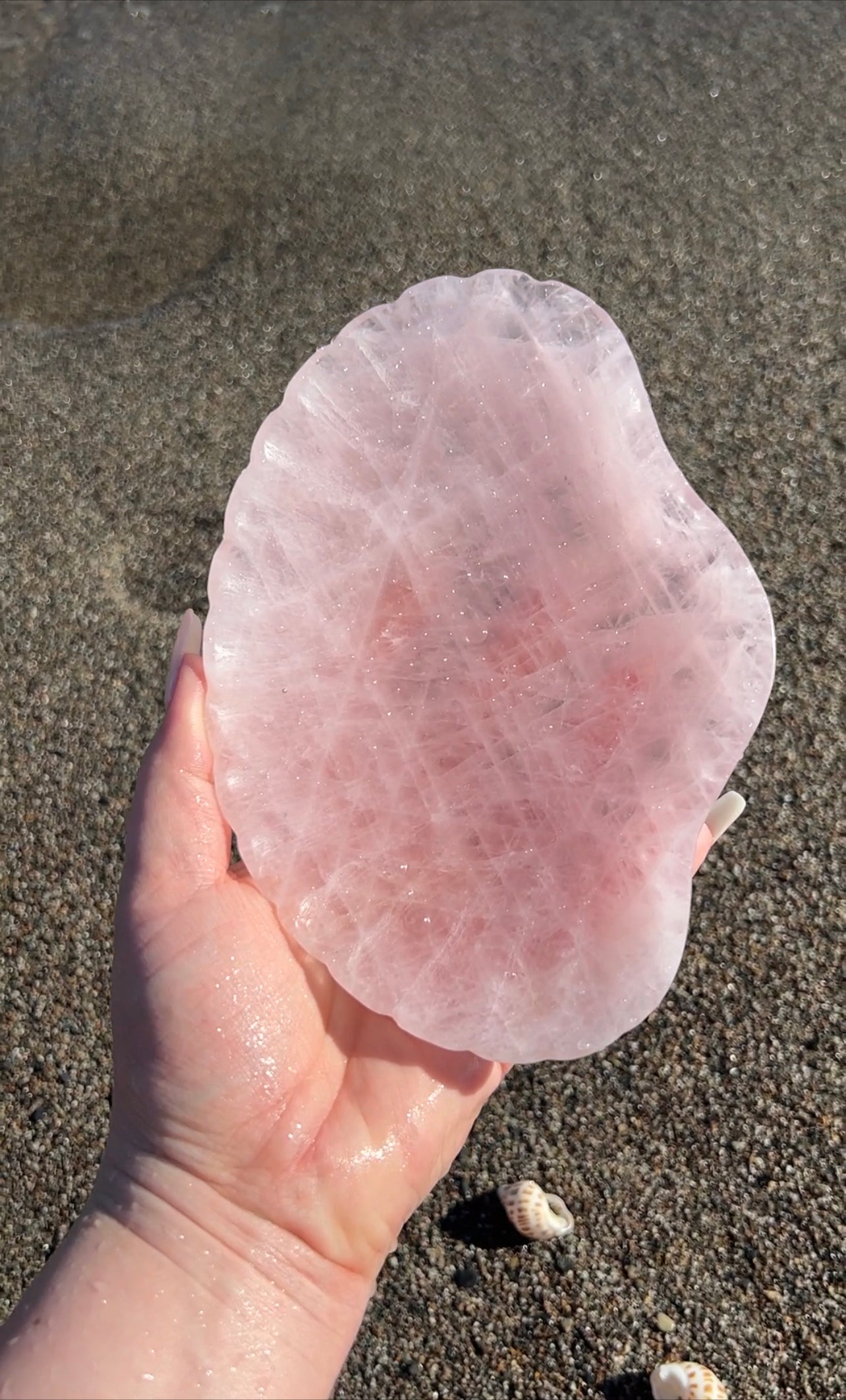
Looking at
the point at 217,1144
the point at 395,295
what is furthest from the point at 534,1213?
the point at 395,295

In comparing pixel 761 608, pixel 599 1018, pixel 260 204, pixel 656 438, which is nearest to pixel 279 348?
pixel 260 204

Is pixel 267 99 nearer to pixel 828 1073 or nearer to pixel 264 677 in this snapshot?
pixel 264 677

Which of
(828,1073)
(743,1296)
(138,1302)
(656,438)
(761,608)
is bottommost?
(743,1296)

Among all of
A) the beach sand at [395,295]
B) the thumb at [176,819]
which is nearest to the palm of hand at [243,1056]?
the thumb at [176,819]

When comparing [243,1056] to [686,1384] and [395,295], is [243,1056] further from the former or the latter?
[395,295]

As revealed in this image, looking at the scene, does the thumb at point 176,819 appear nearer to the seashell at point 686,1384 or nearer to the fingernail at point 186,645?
the fingernail at point 186,645
